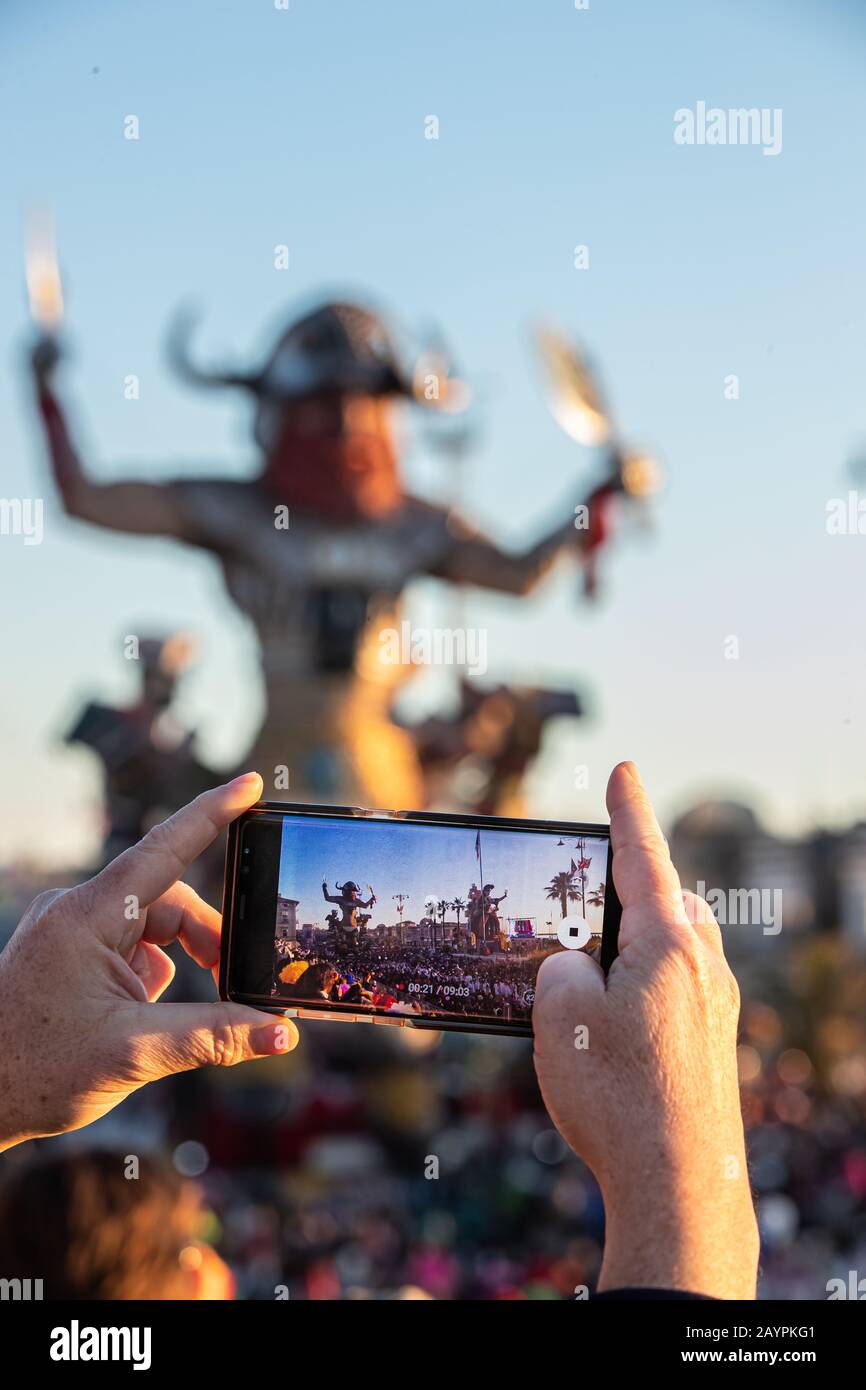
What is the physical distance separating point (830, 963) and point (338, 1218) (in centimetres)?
1559

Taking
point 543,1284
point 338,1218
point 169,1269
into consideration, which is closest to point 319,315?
point 338,1218

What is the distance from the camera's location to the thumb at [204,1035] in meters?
1.88

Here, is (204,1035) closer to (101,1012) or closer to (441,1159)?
(101,1012)

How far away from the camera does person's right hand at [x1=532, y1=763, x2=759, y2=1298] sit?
1.54m

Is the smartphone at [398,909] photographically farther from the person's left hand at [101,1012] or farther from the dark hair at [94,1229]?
the dark hair at [94,1229]

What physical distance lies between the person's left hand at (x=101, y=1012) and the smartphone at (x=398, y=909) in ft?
0.69

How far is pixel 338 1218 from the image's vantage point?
12344 mm

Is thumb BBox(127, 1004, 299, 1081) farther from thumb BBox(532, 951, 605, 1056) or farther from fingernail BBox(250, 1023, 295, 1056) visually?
thumb BBox(532, 951, 605, 1056)

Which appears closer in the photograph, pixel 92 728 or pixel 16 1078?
pixel 16 1078

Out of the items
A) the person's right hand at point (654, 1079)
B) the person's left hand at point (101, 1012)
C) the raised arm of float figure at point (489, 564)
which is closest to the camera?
the person's right hand at point (654, 1079)

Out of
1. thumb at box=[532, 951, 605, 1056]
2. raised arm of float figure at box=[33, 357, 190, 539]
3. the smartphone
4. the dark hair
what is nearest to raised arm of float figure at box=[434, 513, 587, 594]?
raised arm of float figure at box=[33, 357, 190, 539]

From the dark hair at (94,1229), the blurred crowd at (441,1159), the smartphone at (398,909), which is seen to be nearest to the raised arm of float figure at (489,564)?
the blurred crowd at (441,1159)

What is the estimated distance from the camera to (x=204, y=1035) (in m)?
1.91
